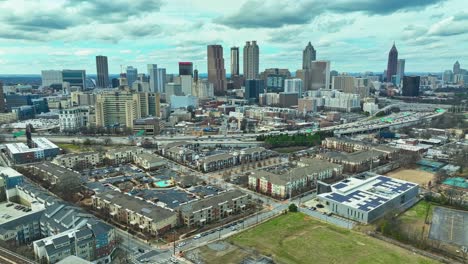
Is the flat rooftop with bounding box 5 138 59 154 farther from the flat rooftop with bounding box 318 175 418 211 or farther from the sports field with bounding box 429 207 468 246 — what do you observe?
the sports field with bounding box 429 207 468 246

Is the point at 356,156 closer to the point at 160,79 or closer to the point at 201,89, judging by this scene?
the point at 201,89

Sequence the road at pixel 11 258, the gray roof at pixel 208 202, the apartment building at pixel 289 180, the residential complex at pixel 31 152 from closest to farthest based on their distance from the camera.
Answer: the road at pixel 11 258
the gray roof at pixel 208 202
the apartment building at pixel 289 180
the residential complex at pixel 31 152

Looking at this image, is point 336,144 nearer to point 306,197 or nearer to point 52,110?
point 306,197

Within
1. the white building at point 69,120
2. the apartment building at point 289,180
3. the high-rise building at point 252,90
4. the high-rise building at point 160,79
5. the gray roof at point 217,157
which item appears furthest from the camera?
the high-rise building at point 160,79

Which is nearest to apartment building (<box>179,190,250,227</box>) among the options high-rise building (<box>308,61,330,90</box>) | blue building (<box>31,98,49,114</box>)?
blue building (<box>31,98,49,114</box>)

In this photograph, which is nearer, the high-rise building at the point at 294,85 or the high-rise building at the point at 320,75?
the high-rise building at the point at 294,85

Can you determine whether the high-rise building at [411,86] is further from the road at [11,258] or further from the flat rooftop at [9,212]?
the road at [11,258]

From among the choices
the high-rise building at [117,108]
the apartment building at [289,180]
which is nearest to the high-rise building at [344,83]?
the high-rise building at [117,108]
